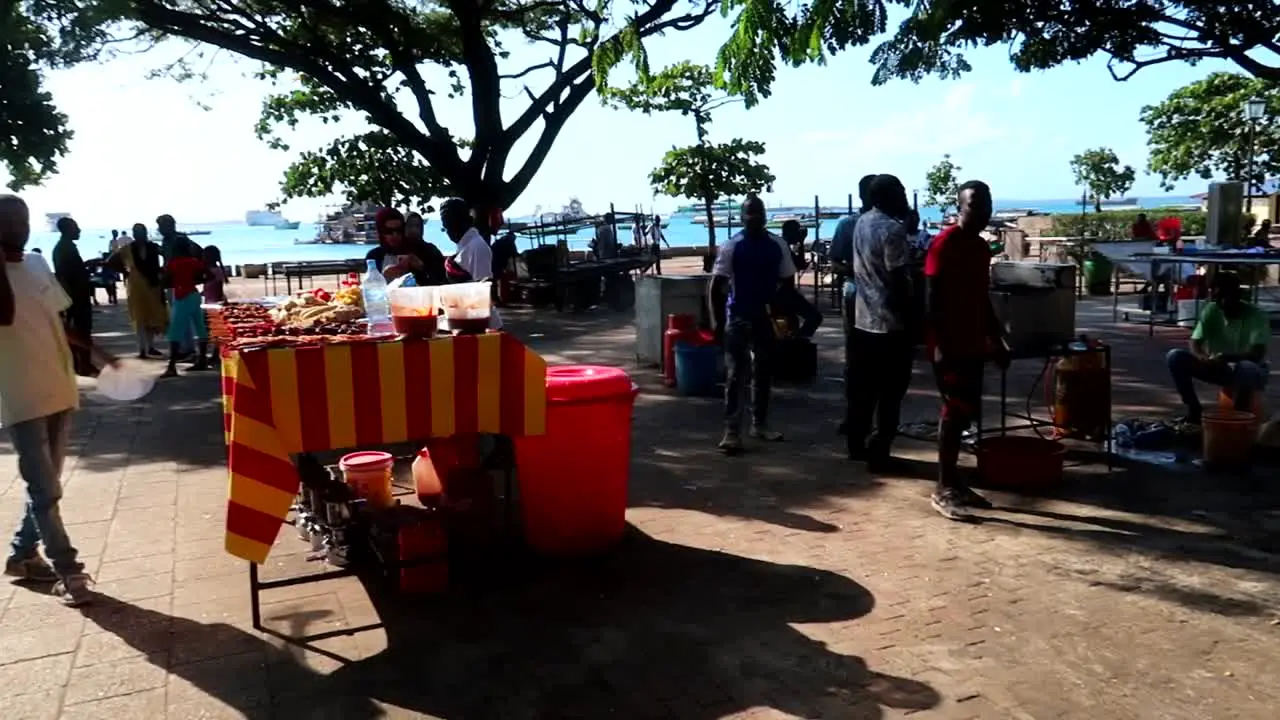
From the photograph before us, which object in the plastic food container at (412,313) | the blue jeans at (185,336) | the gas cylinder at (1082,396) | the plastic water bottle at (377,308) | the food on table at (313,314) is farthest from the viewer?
the blue jeans at (185,336)

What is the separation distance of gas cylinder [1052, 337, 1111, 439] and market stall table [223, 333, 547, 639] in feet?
15.0

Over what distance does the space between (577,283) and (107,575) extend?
14.6 m

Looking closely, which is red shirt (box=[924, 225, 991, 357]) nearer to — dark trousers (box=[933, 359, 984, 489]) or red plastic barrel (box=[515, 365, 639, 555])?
dark trousers (box=[933, 359, 984, 489])

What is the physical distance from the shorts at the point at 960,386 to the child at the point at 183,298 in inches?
373

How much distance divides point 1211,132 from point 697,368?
27678 mm

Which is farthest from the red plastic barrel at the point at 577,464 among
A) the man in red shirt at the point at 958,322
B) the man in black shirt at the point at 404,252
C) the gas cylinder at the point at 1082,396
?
the gas cylinder at the point at 1082,396

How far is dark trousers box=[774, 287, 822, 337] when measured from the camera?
909 cm

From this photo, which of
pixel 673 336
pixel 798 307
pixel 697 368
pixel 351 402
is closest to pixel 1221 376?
pixel 798 307

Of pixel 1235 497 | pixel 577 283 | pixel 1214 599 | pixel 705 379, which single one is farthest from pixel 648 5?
pixel 1214 599

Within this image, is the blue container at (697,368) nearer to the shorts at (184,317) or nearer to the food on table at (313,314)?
the food on table at (313,314)

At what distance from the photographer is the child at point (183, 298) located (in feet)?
39.6

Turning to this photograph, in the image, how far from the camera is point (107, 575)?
510 centimetres

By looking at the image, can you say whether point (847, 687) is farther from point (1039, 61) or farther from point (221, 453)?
point (1039, 61)

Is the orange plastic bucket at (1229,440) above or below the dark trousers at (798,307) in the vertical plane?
below
